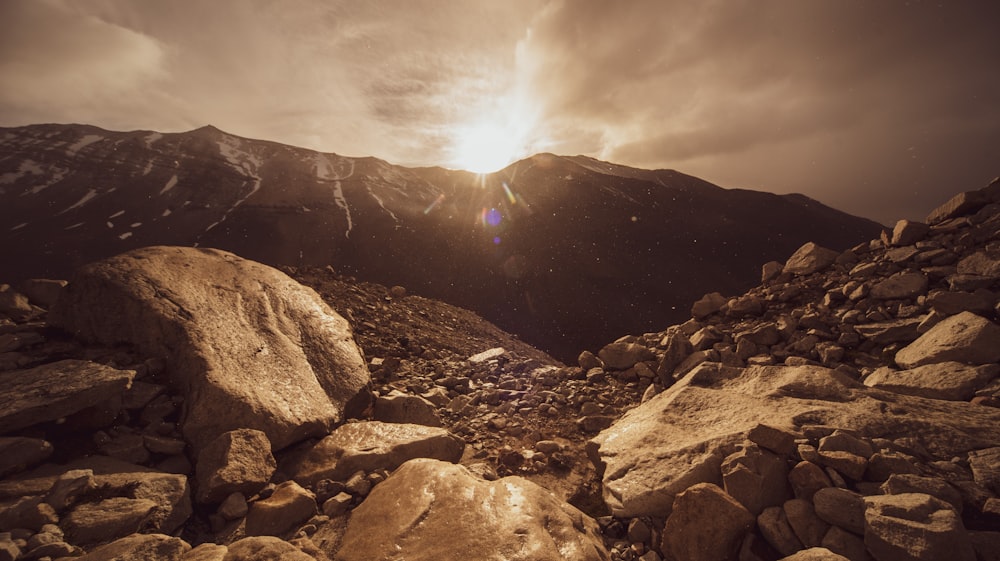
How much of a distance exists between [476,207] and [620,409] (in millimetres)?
36553

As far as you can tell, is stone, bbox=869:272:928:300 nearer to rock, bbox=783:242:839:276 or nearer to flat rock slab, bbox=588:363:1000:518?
rock, bbox=783:242:839:276

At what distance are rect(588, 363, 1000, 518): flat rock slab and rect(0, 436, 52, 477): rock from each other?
180 inches

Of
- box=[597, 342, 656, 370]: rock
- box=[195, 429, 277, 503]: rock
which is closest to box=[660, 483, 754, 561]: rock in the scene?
box=[195, 429, 277, 503]: rock

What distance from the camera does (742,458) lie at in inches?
113

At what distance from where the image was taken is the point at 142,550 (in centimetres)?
218

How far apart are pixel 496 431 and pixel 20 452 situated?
4361mm

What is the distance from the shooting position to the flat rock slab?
2998 mm

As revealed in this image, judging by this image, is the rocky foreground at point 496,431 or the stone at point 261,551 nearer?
the stone at point 261,551

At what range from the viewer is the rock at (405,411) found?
5.03 meters

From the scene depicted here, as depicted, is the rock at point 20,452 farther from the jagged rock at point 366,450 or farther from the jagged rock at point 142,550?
the jagged rock at point 366,450

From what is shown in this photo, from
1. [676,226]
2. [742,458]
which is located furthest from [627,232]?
[742,458]

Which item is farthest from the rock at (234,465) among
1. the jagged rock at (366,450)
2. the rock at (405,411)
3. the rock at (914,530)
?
the rock at (914,530)

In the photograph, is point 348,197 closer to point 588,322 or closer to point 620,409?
point 588,322

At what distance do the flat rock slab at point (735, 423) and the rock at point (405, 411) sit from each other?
221cm
